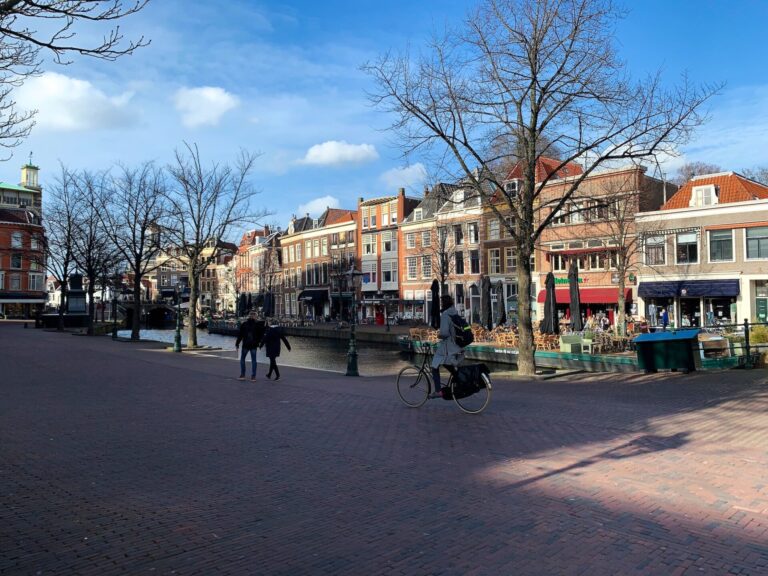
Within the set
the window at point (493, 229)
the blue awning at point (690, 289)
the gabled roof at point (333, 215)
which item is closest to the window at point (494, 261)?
the window at point (493, 229)

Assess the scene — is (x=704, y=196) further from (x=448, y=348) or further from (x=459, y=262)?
(x=448, y=348)

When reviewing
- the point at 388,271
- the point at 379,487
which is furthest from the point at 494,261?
the point at 379,487

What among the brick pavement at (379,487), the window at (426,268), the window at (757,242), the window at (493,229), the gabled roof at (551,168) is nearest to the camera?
the brick pavement at (379,487)

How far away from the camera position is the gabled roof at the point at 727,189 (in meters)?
34.1

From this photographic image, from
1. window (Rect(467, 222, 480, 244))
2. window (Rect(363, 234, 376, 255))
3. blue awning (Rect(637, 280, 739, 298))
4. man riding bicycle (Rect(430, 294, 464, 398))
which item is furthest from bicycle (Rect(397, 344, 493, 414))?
window (Rect(363, 234, 376, 255))

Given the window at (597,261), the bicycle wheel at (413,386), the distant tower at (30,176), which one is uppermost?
the distant tower at (30,176)

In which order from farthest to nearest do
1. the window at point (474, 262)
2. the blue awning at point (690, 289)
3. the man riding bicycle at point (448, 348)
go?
the window at point (474, 262), the blue awning at point (690, 289), the man riding bicycle at point (448, 348)

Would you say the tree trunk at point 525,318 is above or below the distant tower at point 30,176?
below

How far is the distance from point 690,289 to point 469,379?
29923mm

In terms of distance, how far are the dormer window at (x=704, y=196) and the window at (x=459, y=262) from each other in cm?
1980

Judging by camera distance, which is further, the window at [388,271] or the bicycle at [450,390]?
the window at [388,271]

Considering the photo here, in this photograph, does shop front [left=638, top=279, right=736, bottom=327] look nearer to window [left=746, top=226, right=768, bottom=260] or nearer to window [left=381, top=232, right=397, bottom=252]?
window [left=746, top=226, right=768, bottom=260]

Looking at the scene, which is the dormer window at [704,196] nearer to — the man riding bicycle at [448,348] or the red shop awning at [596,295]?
the red shop awning at [596,295]

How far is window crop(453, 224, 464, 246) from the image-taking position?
51.3 metres
